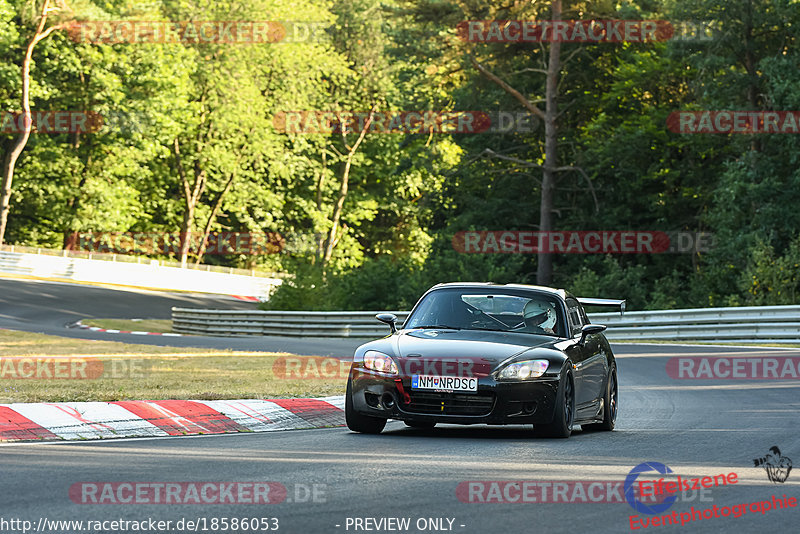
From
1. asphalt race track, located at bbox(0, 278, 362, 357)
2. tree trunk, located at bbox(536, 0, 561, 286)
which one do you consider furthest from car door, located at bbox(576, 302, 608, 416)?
tree trunk, located at bbox(536, 0, 561, 286)

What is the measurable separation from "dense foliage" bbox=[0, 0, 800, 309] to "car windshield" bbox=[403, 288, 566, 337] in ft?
70.3

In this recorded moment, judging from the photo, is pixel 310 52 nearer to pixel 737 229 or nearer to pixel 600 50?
pixel 600 50

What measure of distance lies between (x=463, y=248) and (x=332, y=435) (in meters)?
35.0

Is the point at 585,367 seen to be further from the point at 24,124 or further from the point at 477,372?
the point at 24,124

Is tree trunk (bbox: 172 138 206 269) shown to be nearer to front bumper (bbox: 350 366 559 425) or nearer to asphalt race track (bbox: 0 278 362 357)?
asphalt race track (bbox: 0 278 362 357)

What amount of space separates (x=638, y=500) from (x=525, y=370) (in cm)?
337

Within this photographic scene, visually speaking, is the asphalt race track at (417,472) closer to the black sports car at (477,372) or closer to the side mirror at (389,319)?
the black sports car at (477,372)

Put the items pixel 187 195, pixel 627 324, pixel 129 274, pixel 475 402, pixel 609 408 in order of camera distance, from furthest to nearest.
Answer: pixel 187 195 < pixel 129 274 < pixel 627 324 < pixel 609 408 < pixel 475 402

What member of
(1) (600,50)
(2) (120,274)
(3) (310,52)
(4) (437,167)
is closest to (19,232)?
(2) (120,274)

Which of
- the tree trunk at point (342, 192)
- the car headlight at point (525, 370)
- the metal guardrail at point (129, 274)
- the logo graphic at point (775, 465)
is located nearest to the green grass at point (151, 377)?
the car headlight at point (525, 370)

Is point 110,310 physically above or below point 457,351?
below

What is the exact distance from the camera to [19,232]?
6662 centimetres

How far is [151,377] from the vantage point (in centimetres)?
1656

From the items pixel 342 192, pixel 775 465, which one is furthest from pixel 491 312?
pixel 342 192
